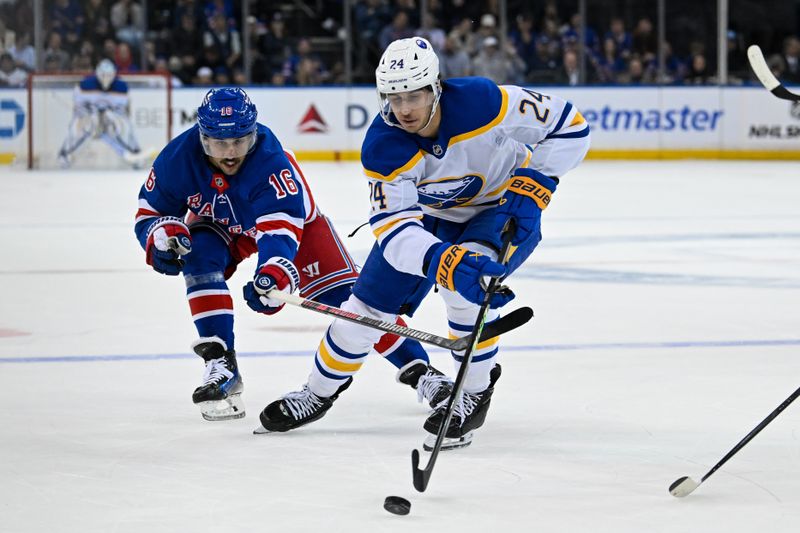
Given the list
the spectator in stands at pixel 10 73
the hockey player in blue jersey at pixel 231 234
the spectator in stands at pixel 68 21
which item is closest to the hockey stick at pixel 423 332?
the hockey player in blue jersey at pixel 231 234

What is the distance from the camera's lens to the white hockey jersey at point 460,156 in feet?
10.2

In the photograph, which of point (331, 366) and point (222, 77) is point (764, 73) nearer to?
point (331, 366)

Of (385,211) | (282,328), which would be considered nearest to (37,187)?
(282,328)

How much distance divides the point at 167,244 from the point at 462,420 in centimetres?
90

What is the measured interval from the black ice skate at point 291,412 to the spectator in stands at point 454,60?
11563 millimetres

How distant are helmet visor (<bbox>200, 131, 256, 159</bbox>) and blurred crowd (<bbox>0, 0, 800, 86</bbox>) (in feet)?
37.2

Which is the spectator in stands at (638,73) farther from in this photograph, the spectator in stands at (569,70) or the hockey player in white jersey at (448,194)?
the hockey player in white jersey at (448,194)

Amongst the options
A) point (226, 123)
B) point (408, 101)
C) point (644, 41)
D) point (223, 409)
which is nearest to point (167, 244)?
point (226, 123)

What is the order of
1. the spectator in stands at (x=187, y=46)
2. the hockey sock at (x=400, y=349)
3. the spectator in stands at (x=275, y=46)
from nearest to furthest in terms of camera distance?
1. the hockey sock at (x=400, y=349)
2. the spectator in stands at (x=187, y=46)
3. the spectator in stands at (x=275, y=46)

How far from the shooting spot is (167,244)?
3.46m

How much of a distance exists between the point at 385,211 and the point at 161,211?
2.68 feet

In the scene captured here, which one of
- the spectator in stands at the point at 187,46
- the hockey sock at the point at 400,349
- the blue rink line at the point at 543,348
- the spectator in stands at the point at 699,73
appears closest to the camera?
the hockey sock at the point at 400,349

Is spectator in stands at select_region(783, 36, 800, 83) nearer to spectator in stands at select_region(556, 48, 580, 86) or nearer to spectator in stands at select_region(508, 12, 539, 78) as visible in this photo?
spectator in stands at select_region(556, 48, 580, 86)

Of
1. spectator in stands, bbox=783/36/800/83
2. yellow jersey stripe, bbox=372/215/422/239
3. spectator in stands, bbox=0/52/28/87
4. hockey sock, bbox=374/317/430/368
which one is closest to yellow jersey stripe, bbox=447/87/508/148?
yellow jersey stripe, bbox=372/215/422/239
